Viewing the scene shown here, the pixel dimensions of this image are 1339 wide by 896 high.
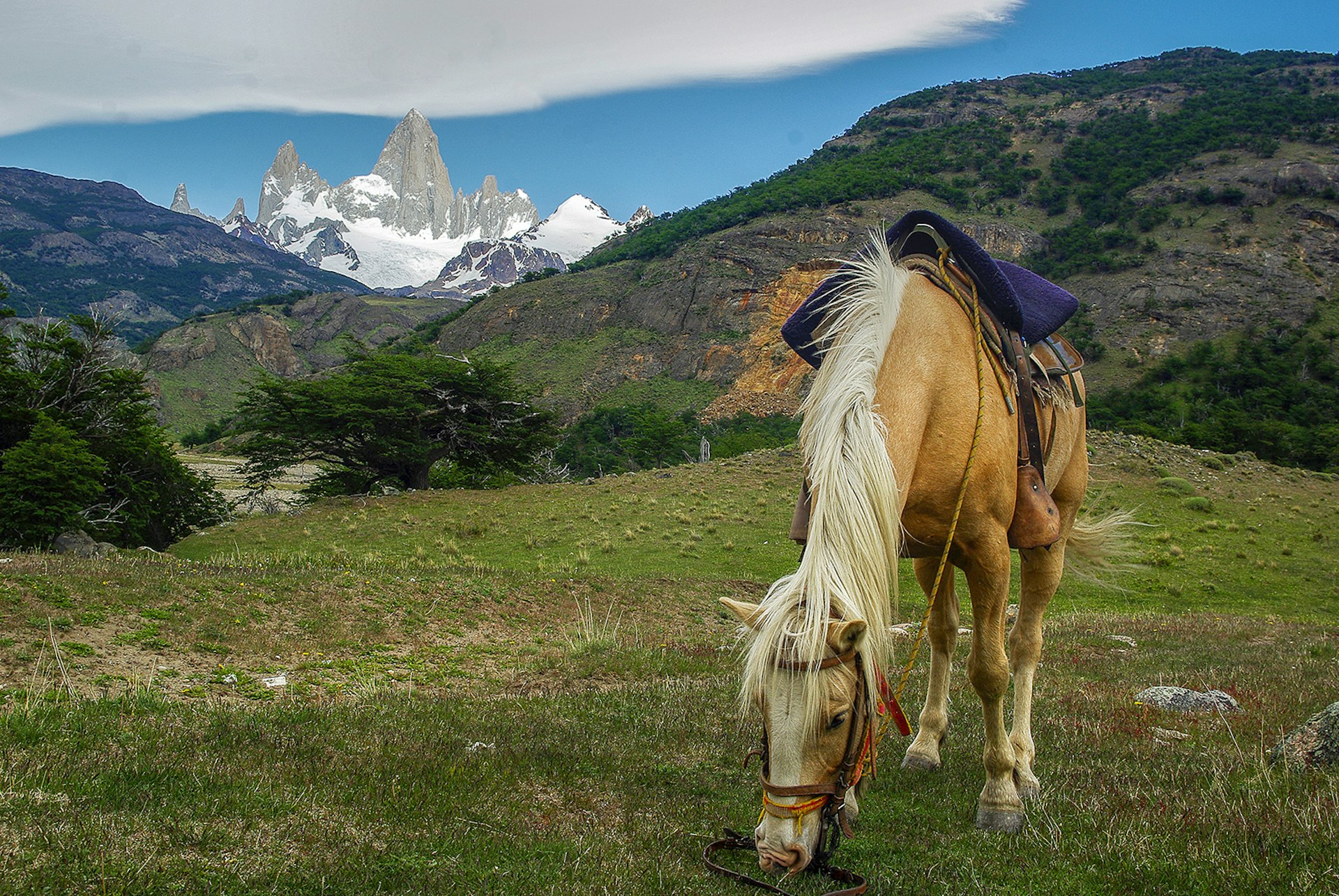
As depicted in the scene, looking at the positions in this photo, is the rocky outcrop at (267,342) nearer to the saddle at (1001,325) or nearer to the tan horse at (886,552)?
the saddle at (1001,325)

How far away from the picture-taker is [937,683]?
193 inches

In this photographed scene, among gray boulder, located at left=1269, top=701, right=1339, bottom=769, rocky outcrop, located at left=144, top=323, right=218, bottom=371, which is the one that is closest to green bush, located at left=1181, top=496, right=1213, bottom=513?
gray boulder, located at left=1269, top=701, right=1339, bottom=769

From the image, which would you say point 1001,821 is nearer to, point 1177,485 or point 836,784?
point 836,784

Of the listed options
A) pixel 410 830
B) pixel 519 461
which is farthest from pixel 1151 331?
pixel 410 830

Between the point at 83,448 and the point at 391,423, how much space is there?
11.4 meters

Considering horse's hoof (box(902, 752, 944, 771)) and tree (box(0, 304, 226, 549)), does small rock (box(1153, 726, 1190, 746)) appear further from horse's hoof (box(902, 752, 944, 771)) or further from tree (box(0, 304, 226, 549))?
tree (box(0, 304, 226, 549))

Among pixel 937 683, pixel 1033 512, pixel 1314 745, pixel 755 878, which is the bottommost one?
pixel 1314 745

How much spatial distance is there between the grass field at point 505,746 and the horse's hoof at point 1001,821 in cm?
7

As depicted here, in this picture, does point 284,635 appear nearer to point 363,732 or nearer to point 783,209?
point 363,732

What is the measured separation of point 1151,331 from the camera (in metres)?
69.8

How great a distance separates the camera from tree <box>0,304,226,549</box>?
14.5 metres

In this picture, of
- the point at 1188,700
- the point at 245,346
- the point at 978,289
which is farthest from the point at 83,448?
the point at 245,346

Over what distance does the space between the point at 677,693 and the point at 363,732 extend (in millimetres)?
2863

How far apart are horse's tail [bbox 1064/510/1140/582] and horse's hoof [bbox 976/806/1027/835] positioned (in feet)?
10.7
